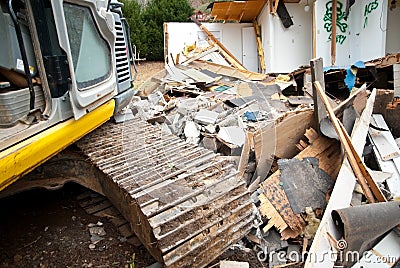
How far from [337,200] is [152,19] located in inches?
513

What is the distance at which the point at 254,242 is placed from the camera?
2982mm

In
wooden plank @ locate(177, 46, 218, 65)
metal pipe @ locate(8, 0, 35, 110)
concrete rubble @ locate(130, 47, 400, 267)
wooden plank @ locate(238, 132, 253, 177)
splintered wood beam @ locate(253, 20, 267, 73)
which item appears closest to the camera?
metal pipe @ locate(8, 0, 35, 110)

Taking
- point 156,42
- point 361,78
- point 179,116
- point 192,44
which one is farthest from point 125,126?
point 156,42

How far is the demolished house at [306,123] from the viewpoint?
266 cm

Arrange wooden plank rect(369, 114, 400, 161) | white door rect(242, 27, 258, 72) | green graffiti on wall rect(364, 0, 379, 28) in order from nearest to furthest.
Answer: wooden plank rect(369, 114, 400, 161) → green graffiti on wall rect(364, 0, 379, 28) → white door rect(242, 27, 258, 72)

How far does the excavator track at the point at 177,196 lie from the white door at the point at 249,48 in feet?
30.4

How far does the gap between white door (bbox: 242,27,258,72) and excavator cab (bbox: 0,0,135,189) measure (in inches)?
371

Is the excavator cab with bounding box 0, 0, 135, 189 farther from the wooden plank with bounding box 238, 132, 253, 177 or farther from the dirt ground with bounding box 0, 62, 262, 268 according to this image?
the wooden plank with bounding box 238, 132, 253, 177

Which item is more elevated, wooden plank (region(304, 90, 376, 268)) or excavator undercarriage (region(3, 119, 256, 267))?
excavator undercarriage (region(3, 119, 256, 267))

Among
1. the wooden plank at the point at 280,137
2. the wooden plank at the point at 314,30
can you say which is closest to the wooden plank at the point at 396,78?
the wooden plank at the point at 314,30

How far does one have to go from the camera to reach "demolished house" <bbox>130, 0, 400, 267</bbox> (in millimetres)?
2664

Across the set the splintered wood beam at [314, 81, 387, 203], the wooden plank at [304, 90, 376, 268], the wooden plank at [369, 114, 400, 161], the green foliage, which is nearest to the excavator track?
the wooden plank at [304, 90, 376, 268]

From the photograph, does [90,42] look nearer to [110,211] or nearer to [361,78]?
[110,211]

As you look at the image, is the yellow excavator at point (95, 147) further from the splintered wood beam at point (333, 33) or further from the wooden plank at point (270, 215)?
the splintered wood beam at point (333, 33)
